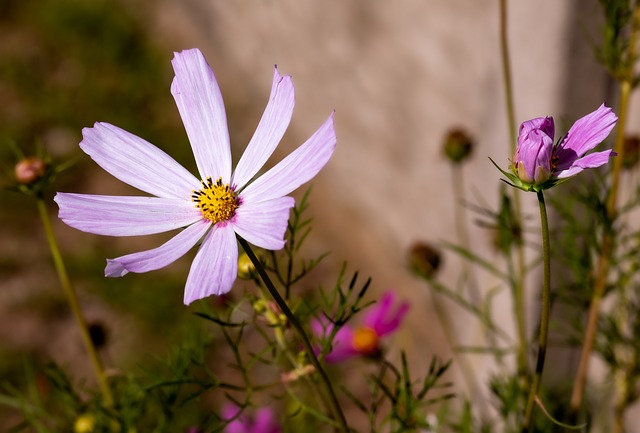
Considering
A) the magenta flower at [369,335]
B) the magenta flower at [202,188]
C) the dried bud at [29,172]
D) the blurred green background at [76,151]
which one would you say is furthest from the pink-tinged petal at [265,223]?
the blurred green background at [76,151]

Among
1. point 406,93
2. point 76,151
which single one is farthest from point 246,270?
point 76,151

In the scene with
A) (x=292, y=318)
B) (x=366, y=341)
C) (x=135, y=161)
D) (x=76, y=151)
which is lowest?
(x=366, y=341)

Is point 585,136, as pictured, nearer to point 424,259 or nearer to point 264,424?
point 424,259

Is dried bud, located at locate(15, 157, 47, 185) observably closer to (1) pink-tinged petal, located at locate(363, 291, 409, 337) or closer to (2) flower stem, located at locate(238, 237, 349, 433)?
(2) flower stem, located at locate(238, 237, 349, 433)

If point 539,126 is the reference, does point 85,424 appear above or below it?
below

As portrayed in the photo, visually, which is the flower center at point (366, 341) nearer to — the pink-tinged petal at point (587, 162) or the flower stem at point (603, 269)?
the flower stem at point (603, 269)

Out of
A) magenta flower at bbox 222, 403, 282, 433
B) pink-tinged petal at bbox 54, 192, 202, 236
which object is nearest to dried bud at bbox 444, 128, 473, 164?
magenta flower at bbox 222, 403, 282, 433
